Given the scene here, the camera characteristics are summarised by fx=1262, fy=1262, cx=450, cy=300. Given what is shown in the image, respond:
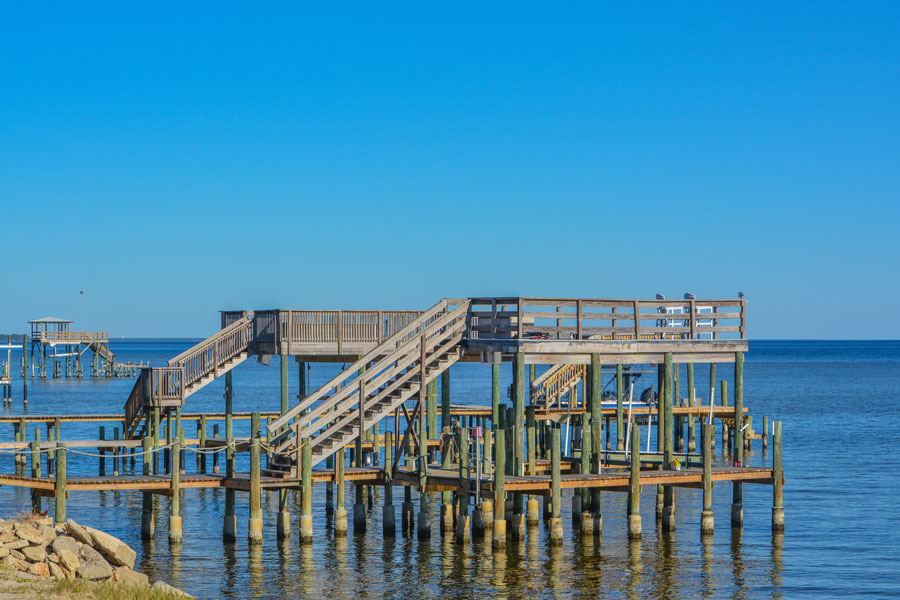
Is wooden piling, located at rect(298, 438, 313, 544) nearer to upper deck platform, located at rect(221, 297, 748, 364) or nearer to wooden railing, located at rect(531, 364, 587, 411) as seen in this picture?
upper deck platform, located at rect(221, 297, 748, 364)

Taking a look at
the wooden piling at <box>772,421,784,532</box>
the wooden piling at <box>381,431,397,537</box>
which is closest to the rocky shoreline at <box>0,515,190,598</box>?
the wooden piling at <box>381,431,397,537</box>

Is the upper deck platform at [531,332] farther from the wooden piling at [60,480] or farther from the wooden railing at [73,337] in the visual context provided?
the wooden railing at [73,337]

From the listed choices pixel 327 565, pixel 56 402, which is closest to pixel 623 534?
pixel 327 565

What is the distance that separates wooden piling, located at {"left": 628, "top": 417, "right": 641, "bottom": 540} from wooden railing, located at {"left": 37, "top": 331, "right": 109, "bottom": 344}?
254ft

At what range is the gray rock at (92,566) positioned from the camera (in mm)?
22250

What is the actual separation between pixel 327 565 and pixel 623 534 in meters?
8.67

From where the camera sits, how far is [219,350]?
37.3m

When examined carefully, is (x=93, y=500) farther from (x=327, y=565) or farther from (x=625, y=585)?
(x=625, y=585)

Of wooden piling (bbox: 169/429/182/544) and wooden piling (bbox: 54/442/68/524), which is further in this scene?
wooden piling (bbox: 169/429/182/544)

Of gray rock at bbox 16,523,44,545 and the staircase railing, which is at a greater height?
the staircase railing

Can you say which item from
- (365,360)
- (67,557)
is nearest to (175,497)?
(365,360)

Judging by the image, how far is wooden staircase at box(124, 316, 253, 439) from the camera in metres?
37.2

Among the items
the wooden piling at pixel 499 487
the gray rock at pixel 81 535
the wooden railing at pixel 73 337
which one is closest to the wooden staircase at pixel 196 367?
the wooden piling at pixel 499 487

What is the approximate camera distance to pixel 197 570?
28.5 meters
